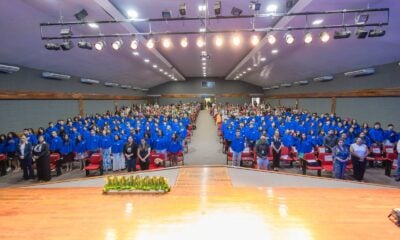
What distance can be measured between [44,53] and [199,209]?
9542 millimetres

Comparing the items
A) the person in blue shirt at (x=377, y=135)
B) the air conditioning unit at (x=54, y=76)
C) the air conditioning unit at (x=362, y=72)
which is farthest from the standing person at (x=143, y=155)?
the air conditioning unit at (x=362, y=72)

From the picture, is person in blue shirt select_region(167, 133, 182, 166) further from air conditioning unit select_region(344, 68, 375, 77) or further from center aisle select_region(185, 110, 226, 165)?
air conditioning unit select_region(344, 68, 375, 77)

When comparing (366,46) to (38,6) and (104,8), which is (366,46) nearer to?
(104,8)

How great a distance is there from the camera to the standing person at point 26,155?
7.56 m

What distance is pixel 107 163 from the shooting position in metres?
8.56

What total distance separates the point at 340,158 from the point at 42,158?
29.9 feet

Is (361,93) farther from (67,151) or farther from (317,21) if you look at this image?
(67,151)

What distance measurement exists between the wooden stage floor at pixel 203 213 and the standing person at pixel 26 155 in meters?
2.31

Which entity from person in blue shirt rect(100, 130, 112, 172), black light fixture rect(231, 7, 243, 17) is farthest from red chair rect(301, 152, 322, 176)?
person in blue shirt rect(100, 130, 112, 172)

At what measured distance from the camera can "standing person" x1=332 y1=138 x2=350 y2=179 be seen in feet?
22.6

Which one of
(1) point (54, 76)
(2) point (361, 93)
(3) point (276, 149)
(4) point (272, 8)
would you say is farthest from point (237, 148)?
(1) point (54, 76)

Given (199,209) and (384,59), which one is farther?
(384,59)

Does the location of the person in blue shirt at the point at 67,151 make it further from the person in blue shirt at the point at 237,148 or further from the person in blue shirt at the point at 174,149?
the person in blue shirt at the point at 237,148

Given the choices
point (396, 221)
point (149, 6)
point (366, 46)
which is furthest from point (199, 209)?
point (366, 46)
